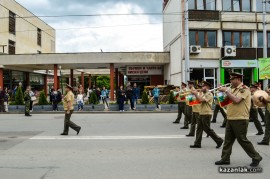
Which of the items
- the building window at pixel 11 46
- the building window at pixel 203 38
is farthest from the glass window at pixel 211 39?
the building window at pixel 11 46

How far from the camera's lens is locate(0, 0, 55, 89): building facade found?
3946 cm

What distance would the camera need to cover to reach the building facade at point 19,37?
1554 inches

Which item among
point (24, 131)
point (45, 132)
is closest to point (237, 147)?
point (45, 132)

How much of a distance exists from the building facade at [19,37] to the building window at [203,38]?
1624cm

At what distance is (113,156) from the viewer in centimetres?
802

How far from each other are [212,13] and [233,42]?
325cm

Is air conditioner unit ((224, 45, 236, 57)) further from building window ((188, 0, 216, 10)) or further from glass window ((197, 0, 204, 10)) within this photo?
glass window ((197, 0, 204, 10))

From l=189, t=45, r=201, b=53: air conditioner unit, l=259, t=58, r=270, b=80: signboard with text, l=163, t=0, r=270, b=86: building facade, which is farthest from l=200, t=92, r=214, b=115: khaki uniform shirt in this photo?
l=163, t=0, r=270, b=86: building facade

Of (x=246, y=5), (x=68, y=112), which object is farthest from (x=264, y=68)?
(x=68, y=112)

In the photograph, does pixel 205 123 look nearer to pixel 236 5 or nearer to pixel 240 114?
pixel 240 114

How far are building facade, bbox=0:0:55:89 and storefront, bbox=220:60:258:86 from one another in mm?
A: 19522

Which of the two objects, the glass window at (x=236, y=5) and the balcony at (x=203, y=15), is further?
the glass window at (x=236, y=5)

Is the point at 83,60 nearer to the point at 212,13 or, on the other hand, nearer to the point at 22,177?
the point at 212,13

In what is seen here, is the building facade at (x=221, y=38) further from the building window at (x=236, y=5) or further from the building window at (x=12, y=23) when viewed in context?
the building window at (x=12, y=23)
